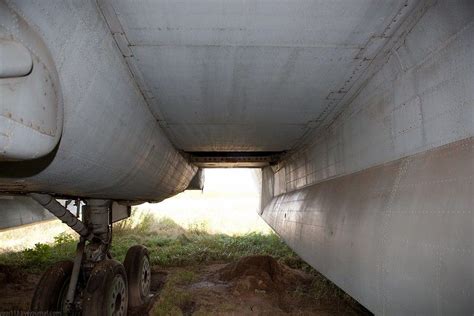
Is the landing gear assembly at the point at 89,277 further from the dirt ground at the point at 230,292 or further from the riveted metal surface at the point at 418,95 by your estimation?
the riveted metal surface at the point at 418,95

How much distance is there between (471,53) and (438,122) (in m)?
0.47

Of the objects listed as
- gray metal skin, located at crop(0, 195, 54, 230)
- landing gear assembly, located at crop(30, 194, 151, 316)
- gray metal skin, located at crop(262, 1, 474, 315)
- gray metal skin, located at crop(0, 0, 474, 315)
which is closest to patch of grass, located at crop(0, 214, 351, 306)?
landing gear assembly, located at crop(30, 194, 151, 316)

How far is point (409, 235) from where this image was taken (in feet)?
7.39

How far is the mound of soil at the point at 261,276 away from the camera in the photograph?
267 inches

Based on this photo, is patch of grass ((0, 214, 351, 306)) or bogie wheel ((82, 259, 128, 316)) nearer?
bogie wheel ((82, 259, 128, 316))

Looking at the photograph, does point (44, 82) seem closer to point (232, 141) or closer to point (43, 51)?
point (43, 51)

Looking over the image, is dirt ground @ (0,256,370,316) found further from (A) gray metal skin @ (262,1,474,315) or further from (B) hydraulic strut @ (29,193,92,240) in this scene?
(A) gray metal skin @ (262,1,474,315)

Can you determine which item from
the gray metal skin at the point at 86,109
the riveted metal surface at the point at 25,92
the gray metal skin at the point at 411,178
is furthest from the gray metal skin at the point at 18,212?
the gray metal skin at the point at 411,178

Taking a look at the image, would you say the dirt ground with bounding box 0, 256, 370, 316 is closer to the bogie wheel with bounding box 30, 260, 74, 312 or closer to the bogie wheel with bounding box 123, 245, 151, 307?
the bogie wheel with bounding box 123, 245, 151, 307

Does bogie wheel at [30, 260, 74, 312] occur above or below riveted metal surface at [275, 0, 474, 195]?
below

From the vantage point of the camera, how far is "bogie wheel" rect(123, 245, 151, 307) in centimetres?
605

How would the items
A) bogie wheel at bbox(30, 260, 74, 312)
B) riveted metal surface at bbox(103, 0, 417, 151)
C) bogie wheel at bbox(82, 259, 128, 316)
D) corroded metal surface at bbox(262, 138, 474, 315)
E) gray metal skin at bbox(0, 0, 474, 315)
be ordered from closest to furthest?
corroded metal surface at bbox(262, 138, 474, 315), gray metal skin at bbox(0, 0, 474, 315), riveted metal surface at bbox(103, 0, 417, 151), bogie wheel at bbox(82, 259, 128, 316), bogie wheel at bbox(30, 260, 74, 312)

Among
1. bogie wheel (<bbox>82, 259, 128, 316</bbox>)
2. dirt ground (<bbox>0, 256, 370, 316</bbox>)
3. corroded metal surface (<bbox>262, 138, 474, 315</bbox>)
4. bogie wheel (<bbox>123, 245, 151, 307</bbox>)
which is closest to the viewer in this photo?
corroded metal surface (<bbox>262, 138, 474, 315</bbox>)

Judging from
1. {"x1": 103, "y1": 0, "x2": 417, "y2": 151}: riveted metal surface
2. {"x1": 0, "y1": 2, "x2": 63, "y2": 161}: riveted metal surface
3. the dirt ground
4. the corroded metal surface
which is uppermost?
{"x1": 103, "y1": 0, "x2": 417, "y2": 151}: riveted metal surface
